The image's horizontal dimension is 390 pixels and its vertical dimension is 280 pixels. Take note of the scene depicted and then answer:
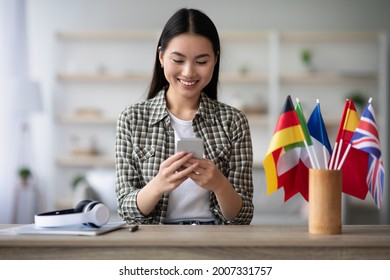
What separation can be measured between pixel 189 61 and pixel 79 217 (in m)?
0.61

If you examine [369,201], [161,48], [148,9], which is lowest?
[369,201]

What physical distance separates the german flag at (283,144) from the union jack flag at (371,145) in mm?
151

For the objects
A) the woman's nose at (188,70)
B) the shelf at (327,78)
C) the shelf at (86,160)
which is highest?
the shelf at (327,78)

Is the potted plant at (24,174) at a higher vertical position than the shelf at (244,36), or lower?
lower

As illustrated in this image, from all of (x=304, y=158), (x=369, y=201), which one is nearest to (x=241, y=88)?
(x=369, y=201)

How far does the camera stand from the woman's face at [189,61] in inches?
74.7

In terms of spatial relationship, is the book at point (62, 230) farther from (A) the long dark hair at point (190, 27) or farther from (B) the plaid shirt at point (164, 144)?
(A) the long dark hair at point (190, 27)

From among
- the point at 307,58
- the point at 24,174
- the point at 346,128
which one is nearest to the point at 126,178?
the point at 346,128

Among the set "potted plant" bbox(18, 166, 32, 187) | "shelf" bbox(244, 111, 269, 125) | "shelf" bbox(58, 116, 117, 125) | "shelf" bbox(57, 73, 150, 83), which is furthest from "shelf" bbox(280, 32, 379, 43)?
"potted plant" bbox(18, 166, 32, 187)

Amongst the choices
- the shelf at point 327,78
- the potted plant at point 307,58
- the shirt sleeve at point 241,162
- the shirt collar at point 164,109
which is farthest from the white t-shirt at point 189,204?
the potted plant at point 307,58

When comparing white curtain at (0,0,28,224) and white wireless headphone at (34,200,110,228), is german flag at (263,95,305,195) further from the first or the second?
white curtain at (0,0,28,224)

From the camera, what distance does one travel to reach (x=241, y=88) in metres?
6.56
